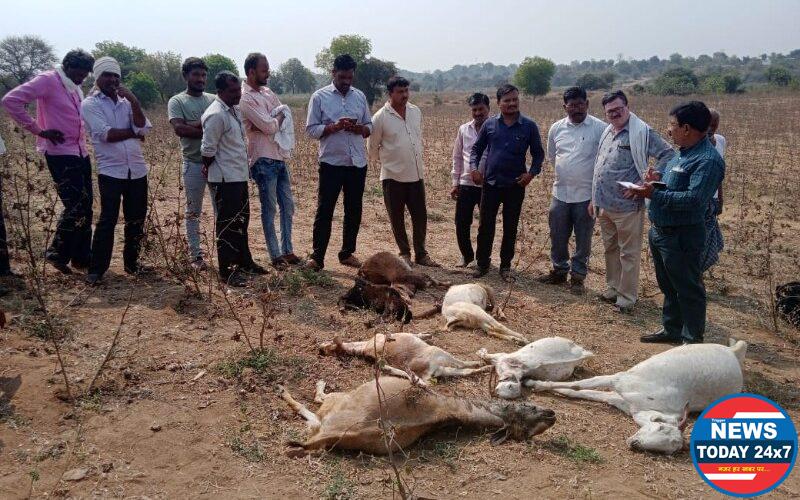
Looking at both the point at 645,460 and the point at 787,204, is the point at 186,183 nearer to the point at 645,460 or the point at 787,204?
the point at 645,460

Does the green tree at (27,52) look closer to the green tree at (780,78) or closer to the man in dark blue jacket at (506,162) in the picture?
the man in dark blue jacket at (506,162)

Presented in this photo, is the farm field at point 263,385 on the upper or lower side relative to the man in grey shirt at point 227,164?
lower

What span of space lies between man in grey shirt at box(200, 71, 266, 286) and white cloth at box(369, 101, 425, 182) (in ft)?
5.02

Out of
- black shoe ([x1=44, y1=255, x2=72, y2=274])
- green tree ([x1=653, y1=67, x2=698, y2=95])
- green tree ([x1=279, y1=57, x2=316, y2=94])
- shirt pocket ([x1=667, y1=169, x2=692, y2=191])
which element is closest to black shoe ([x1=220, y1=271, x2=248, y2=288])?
black shoe ([x1=44, y1=255, x2=72, y2=274])

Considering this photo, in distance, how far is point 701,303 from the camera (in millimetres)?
4320

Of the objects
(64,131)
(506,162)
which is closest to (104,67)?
(64,131)

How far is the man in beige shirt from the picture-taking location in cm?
618

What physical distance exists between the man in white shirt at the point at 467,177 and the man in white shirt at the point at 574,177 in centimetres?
87

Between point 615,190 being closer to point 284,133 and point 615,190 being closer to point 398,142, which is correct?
point 398,142

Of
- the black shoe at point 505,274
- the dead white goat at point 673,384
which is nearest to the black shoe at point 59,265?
the black shoe at point 505,274

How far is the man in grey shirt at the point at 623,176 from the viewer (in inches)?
196

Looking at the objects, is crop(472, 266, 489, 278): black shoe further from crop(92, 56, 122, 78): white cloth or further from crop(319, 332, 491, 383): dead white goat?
crop(92, 56, 122, 78): white cloth

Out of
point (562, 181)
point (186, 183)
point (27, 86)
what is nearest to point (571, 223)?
point (562, 181)

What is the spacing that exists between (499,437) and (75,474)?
2.14 m
